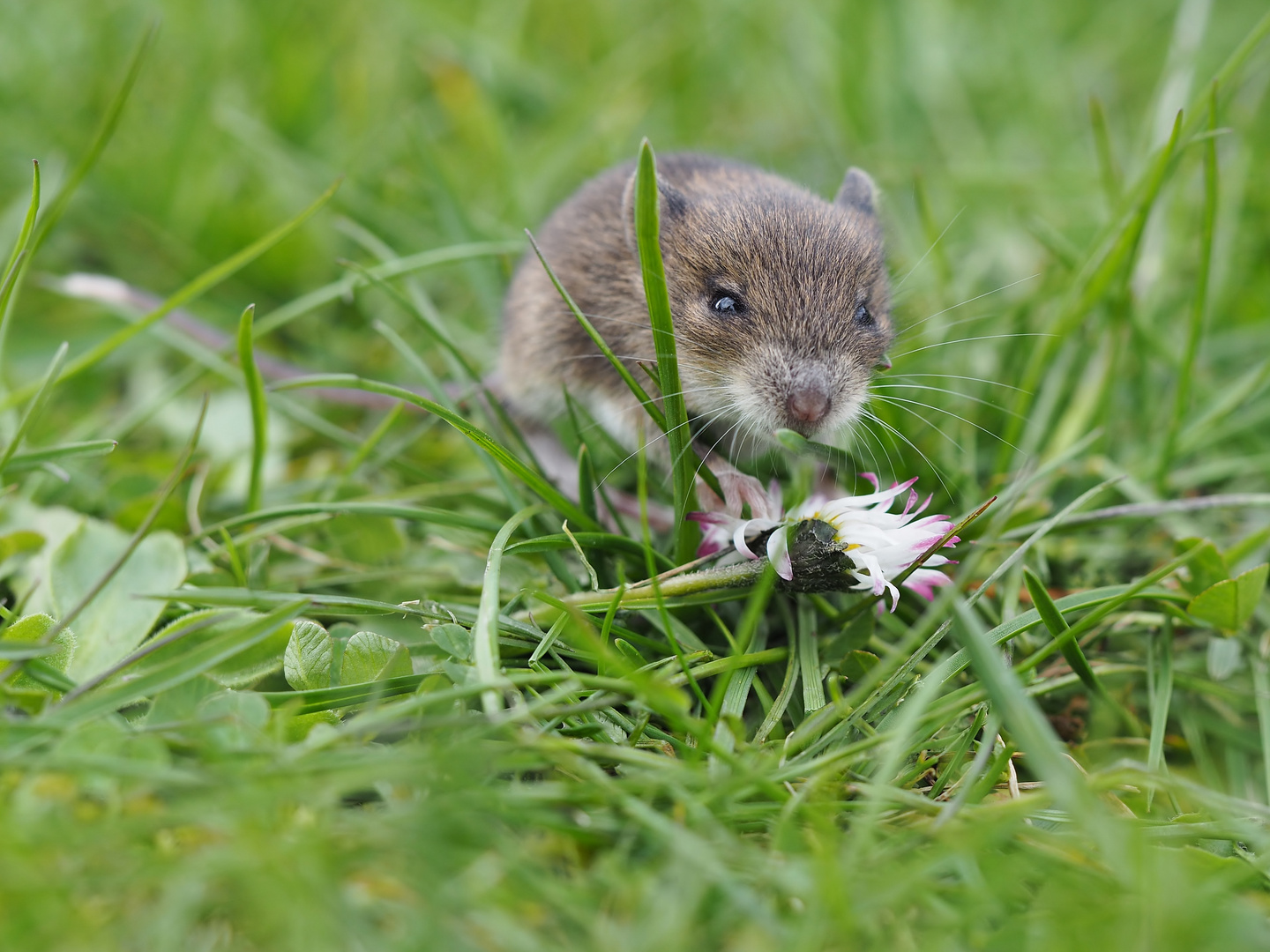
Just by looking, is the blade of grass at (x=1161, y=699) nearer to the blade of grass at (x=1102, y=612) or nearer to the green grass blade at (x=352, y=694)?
the blade of grass at (x=1102, y=612)

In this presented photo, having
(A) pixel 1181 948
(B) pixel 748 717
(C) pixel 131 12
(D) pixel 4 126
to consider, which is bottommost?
(B) pixel 748 717

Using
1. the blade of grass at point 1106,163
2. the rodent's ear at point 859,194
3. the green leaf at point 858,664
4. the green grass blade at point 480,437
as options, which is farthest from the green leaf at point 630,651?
the blade of grass at point 1106,163

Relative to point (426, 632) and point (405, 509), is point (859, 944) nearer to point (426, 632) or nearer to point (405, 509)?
point (426, 632)

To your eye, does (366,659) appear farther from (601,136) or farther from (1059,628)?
(601,136)

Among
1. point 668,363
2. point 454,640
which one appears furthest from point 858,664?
point 454,640

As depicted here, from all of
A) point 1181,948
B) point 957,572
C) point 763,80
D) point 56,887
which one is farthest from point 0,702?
point 763,80

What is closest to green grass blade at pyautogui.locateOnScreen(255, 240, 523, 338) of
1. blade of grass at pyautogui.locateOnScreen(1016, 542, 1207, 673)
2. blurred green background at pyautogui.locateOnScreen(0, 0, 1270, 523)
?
blurred green background at pyautogui.locateOnScreen(0, 0, 1270, 523)
